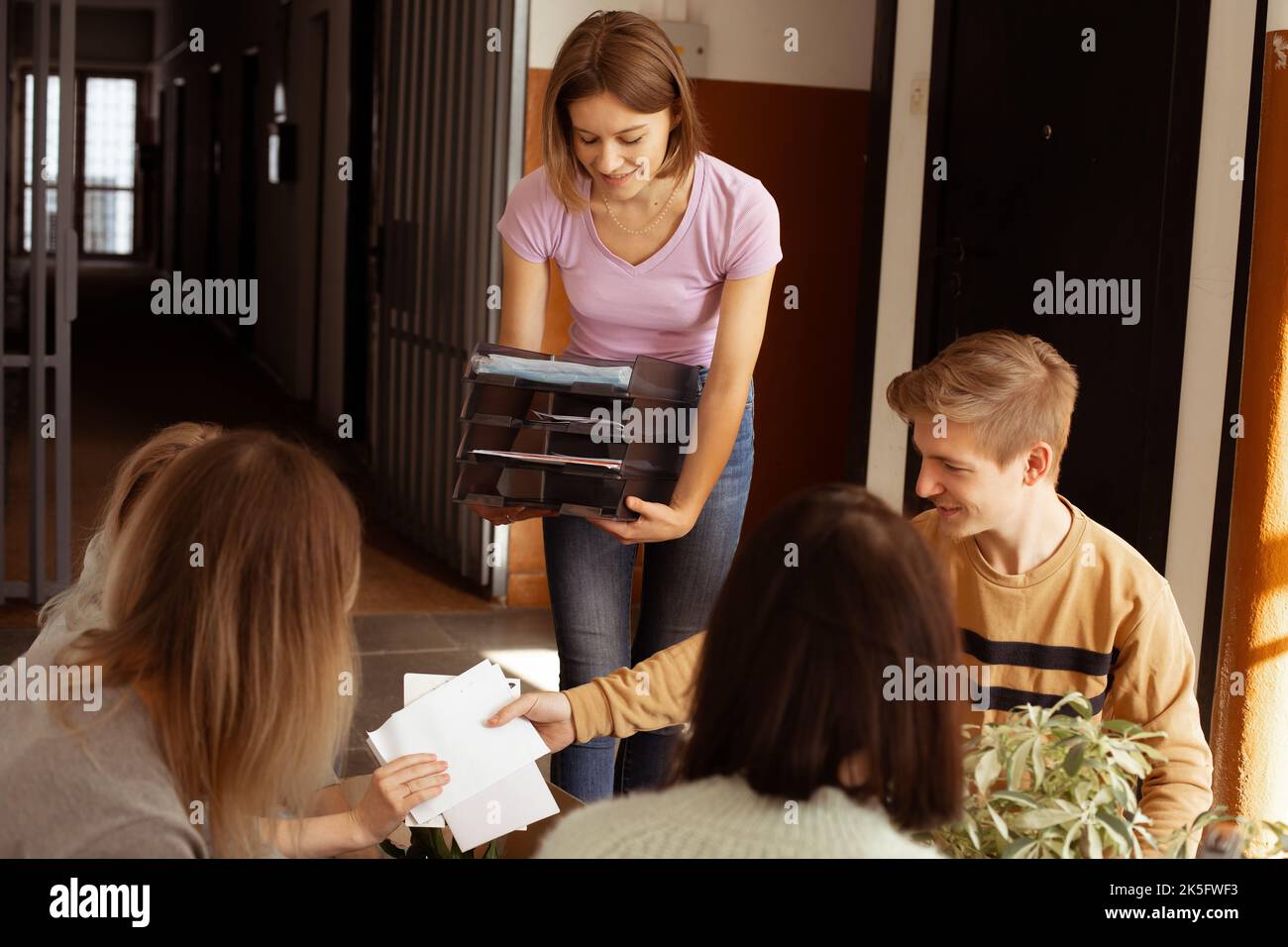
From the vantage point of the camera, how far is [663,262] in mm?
2350

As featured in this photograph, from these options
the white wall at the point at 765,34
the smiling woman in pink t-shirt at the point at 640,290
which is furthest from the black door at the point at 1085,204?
the smiling woman in pink t-shirt at the point at 640,290

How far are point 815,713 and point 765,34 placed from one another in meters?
4.22

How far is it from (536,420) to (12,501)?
461 centimetres

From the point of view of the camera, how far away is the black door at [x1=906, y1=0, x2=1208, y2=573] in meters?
3.24

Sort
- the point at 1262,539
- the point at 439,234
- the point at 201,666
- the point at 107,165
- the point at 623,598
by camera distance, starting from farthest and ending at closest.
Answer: the point at 107,165, the point at 439,234, the point at 1262,539, the point at 623,598, the point at 201,666

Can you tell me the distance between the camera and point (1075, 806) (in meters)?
1.39

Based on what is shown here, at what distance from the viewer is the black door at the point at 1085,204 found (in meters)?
3.24

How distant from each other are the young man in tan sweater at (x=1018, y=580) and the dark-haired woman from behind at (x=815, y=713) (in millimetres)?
660

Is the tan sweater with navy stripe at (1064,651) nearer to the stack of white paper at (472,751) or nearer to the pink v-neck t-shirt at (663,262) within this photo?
the stack of white paper at (472,751)

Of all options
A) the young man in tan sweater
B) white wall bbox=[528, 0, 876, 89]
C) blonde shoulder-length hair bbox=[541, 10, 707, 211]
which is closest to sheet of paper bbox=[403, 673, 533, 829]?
the young man in tan sweater

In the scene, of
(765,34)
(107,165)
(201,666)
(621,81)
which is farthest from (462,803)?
(107,165)

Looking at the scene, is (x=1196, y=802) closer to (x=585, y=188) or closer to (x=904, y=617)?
(x=904, y=617)

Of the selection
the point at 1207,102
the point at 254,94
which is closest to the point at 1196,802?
the point at 1207,102

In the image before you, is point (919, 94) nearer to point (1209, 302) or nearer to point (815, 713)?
point (1209, 302)
